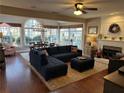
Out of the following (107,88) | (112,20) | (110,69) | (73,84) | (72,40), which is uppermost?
(112,20)

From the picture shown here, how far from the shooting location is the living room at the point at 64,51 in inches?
133

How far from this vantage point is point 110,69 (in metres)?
4.23

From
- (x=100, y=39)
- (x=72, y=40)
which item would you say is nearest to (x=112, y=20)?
(x=100, y=39)

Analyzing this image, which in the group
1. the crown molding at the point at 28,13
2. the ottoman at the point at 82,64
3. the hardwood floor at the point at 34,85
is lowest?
the hardwood floor at the point at 34,85

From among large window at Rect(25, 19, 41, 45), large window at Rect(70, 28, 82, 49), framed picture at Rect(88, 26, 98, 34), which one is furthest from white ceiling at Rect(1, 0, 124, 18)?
large window at Rect(25, 19, 41, 45)

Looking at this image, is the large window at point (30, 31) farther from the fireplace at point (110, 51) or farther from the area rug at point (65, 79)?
the area rug at point (65, 79)

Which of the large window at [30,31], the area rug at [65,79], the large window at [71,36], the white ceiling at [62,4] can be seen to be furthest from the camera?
the large window at [30,31]

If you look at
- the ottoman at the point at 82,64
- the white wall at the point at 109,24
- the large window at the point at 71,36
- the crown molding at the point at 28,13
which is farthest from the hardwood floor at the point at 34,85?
the large window at the point at 71,36

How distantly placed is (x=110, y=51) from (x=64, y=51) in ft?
9.71

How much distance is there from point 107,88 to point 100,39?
6.04 meters

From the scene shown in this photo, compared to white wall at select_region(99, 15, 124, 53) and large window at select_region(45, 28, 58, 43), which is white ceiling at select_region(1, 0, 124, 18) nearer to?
white wall at select_region(99, 15, 124, 53)

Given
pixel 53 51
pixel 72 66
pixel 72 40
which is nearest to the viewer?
pixel 72 66

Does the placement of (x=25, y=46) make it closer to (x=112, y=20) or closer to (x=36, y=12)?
(x=36, y=12)

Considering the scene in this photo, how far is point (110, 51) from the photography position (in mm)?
6574
